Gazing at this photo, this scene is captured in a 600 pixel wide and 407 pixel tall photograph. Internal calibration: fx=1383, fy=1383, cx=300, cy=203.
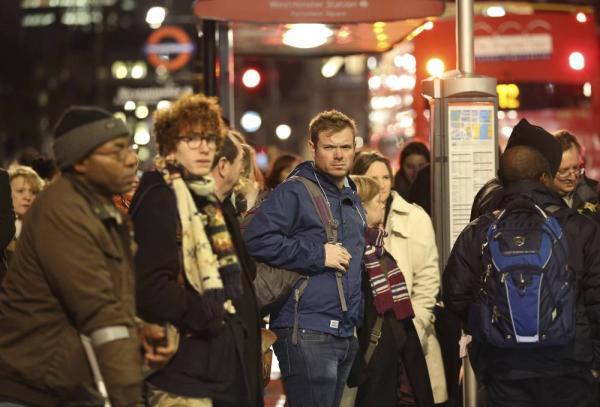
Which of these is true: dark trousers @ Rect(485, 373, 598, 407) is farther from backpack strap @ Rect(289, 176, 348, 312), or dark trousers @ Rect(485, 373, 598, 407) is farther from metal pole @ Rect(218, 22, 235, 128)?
metal pole @ Rect(218, 22, 235, 128)

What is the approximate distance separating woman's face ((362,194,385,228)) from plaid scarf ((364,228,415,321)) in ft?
0.73

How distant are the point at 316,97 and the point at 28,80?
2395cm

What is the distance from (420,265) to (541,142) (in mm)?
1906

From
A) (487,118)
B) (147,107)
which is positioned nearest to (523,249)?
(487,118)

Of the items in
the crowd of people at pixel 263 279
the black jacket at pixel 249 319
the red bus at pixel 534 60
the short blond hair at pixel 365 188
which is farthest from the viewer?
the red bus at pixel 534 60

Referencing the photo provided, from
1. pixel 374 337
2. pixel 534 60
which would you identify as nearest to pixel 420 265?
pixel 374 337

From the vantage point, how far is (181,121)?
6.27 meters

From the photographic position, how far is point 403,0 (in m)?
12.4

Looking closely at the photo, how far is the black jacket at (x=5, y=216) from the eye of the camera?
8617 mm

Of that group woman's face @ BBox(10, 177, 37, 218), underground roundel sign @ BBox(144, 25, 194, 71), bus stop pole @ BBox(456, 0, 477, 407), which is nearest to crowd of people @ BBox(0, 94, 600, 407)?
bus stop pole @ BBox(456, 0, 477, 407)

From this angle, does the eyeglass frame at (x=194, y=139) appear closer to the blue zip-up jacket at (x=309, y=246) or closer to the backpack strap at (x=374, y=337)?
the blue zip-up jacket at (x=309, y=246)

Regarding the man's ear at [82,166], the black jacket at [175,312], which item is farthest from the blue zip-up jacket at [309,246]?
the man's ear at [82,166]

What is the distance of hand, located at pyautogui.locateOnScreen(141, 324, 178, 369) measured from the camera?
5941mm

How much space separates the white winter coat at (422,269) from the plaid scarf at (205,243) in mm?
3282
